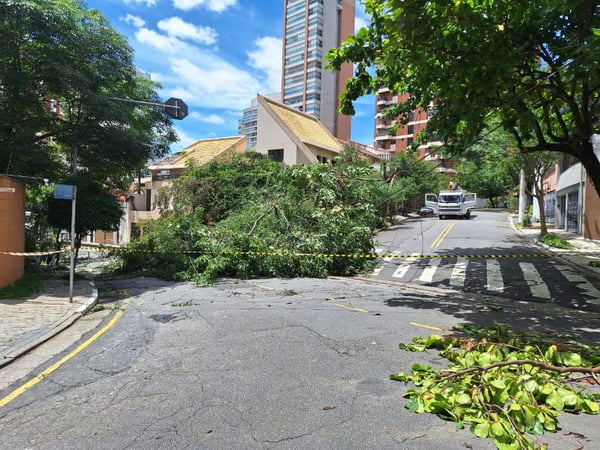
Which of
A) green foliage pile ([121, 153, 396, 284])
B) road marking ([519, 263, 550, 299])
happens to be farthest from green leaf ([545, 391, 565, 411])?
green foliage pile ([121, 153, 396, 284])

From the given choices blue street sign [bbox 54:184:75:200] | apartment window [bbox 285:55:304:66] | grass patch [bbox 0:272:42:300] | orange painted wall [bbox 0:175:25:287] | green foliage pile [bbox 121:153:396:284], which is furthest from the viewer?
apartment window [bbox 285:55:304:66]

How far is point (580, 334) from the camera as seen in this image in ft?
22.3

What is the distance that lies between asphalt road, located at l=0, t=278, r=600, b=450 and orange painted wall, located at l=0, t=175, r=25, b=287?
13.3 feet

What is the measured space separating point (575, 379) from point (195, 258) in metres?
12.0

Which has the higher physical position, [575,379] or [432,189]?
[432,189]

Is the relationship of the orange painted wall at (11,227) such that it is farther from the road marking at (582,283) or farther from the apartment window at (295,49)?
the apartment window at (295,49)

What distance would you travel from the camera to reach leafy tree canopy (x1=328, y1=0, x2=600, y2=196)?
736 centimetres

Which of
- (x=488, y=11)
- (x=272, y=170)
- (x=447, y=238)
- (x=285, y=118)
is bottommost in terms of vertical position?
(x=447, y=238)

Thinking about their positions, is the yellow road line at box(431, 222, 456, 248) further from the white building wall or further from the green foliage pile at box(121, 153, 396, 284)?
the white building wall

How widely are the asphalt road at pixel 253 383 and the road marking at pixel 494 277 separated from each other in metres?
2.60

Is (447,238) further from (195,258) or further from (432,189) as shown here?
(432,189)

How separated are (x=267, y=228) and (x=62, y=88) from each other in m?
7.57

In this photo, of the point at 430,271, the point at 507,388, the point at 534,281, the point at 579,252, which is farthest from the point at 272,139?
the point at 507,388

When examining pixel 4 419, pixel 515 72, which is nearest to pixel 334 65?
pixel 515 72
